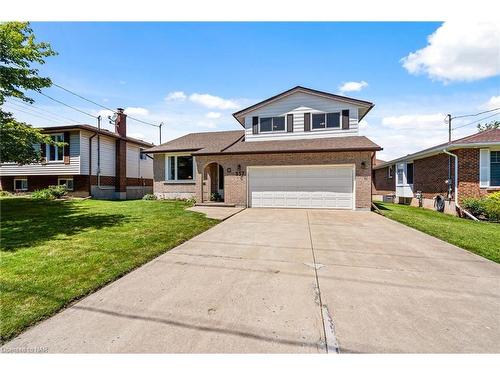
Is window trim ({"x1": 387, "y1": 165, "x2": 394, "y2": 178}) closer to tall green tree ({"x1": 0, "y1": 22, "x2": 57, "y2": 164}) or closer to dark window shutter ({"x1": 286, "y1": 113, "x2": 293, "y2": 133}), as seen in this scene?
dark window shutter ({"x1": 286, "y1": 113, "x2": 293, "y2": 133})

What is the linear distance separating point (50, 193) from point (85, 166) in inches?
104

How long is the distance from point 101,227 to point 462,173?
1617 centimetres

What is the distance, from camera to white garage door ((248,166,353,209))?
12750 mm

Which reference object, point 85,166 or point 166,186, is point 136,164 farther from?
point 166,186

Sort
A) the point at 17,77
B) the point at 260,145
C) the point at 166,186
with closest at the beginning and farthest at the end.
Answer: the point at 17,77 → the point at 260,145 → the point at 166,186

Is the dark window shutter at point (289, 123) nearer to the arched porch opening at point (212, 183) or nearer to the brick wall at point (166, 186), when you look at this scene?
the arched porch opening at point (212, 183)

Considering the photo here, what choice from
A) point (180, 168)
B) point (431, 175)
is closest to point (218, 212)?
point (180, 168)

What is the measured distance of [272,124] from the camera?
1517 cm

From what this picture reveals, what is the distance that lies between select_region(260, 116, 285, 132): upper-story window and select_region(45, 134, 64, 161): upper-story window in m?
13.8

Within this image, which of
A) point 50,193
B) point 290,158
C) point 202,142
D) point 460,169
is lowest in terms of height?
point 50,193

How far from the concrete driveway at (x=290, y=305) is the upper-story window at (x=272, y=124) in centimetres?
1054

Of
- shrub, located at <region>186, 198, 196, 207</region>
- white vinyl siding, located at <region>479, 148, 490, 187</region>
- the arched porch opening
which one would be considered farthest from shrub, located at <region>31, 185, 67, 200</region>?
white vinyl siding, located at <region>479, 148, 490, 187</region>

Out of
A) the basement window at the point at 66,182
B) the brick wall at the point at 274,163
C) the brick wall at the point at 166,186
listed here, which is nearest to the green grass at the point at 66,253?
the brick wall at the point at 274,163

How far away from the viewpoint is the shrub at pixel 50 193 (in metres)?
15.7
